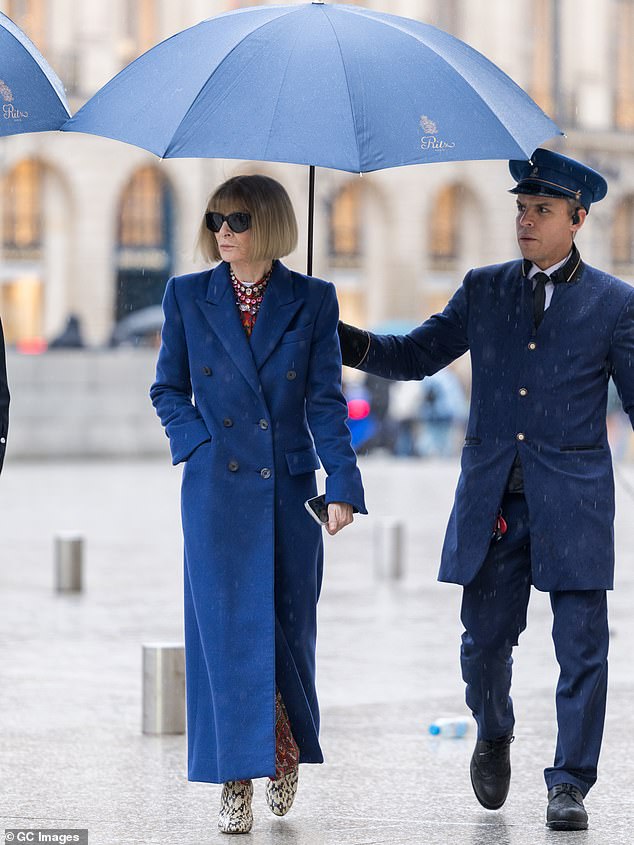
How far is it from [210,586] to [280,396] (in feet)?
1.82

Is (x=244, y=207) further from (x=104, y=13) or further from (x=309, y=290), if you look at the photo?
(x=104, y=13)

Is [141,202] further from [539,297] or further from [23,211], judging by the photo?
[539,297]

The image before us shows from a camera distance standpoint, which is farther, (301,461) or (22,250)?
(22,250)

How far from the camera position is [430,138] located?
516 cm

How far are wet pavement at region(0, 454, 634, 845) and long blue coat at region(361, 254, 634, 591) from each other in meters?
0.76

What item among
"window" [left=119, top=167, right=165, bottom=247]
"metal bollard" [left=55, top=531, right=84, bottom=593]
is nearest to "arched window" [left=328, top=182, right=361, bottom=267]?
"window" [left=119, top=167, right=165, bottom=247]

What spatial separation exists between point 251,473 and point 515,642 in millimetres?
942

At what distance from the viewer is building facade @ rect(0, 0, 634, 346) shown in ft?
132

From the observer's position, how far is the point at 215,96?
509 cm

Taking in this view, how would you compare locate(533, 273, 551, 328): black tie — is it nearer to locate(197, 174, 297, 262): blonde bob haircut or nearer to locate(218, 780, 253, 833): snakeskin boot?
locate(197, 174, 297, 262): blonde bob haircut

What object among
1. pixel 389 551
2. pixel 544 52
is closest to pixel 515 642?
pixel 389 551

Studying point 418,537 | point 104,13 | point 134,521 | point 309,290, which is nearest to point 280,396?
point 309,290

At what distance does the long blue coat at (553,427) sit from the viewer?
5309 mm

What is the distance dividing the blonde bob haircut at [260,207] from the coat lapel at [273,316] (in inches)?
3.4
